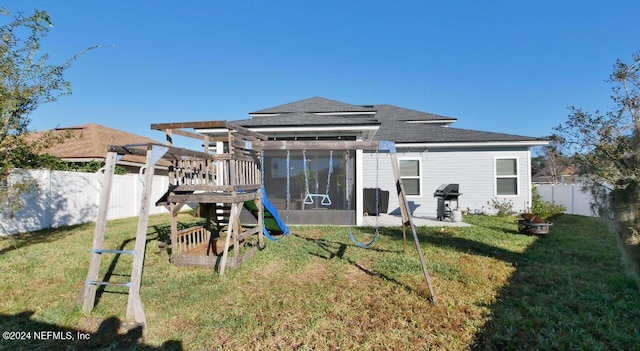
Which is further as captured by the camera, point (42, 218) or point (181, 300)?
point (42, 218)

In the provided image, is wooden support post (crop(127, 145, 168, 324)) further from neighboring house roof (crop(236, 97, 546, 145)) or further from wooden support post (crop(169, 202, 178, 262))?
neighboring house roof (crop(236, 97, 546, 145))

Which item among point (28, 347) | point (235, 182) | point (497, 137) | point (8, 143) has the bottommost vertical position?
point (28, 347)

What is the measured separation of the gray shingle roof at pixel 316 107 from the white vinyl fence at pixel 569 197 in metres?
8.92

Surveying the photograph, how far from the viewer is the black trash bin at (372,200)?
11.2 metres

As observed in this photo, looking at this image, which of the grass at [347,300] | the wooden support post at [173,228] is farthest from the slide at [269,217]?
the wooden support post at [173,228]

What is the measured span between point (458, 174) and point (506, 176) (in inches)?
68.9

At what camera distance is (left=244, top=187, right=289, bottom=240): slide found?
6660mm

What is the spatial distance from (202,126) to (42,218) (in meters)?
7.59

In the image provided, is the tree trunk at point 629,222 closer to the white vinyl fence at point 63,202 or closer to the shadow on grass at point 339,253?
the shadow on grass at point 339,253

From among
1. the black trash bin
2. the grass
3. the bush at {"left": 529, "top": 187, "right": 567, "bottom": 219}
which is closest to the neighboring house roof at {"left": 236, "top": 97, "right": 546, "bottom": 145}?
the black trash bin

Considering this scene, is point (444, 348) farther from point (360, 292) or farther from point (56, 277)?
point (56, 277)

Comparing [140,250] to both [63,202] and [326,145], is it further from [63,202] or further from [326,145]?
[63,202]

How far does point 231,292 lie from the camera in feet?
A: 13.5

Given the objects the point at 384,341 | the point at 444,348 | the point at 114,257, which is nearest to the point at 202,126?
the point at 114,257
